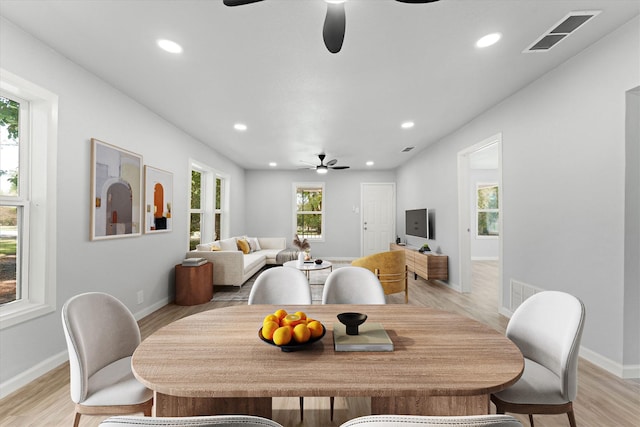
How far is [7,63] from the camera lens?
2.02 meters

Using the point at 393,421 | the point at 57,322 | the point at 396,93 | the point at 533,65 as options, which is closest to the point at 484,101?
the point at 533,65

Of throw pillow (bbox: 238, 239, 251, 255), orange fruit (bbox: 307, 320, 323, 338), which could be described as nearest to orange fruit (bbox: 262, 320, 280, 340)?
orange fruit (bbox: 307, 320, 323, 338)

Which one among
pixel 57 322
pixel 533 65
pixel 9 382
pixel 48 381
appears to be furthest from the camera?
pixel 533 65

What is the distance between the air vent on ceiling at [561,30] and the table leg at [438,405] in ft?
8.14

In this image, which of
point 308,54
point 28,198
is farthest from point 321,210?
point 28,198

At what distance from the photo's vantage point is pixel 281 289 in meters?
2.08

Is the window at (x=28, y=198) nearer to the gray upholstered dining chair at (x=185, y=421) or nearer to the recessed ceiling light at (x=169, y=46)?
the recessed ceiling light at (x=169, y=46)

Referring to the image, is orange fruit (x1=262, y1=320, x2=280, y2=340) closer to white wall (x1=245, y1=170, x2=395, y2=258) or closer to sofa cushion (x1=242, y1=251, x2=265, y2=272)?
sofa cushion (x1=242, y1=251, x2=265, y2=272)

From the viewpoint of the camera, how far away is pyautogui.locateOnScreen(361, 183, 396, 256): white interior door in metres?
8.04

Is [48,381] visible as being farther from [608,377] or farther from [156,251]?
[608,377]

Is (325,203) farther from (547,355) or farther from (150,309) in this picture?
(547,355)

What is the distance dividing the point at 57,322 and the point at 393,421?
3.01m

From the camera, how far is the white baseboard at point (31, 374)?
1985 millimetres

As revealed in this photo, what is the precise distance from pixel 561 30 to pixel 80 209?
13.8ft
